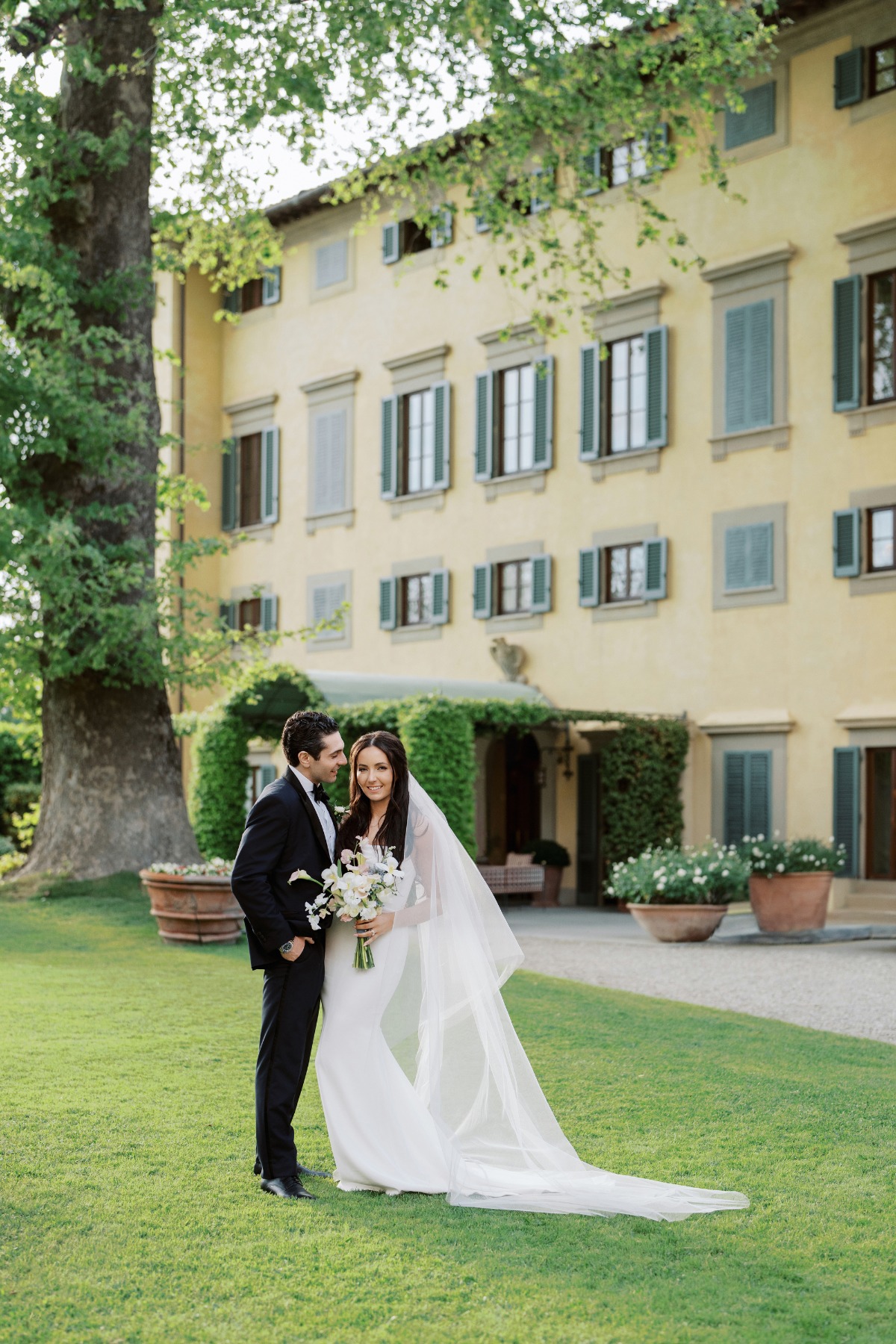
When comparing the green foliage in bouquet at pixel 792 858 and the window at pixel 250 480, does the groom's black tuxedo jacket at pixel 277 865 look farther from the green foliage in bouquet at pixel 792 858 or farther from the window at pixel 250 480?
the window at pixel 250 480

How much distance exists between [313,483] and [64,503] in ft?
34.2

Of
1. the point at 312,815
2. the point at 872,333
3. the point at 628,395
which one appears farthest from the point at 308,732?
the point at 628,395

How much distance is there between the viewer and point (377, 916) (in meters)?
5.65

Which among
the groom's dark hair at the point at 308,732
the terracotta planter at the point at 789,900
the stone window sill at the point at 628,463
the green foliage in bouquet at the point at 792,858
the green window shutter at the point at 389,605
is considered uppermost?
the stone window sill at the point at 628,463

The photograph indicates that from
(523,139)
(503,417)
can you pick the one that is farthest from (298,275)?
(523,139)

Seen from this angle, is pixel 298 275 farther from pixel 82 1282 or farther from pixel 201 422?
pixel 82 1282

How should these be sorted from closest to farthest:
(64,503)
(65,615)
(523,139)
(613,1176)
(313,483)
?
1. (613,1176)
2. (65,615)
3. (64,503)
4. (523,139)
5. (313,483)

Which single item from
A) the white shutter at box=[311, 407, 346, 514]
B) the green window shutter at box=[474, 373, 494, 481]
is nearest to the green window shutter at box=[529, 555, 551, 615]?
the green window shutter at box=[474, 373, 494, 481]

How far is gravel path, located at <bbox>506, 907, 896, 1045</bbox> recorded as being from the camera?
10789mm

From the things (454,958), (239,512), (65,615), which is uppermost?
(239,512)

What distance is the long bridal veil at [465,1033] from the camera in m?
5.71

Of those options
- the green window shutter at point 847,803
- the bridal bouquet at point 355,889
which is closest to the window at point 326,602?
the green window shutter at point 847,803

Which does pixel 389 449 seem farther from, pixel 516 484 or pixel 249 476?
pixel 249 476

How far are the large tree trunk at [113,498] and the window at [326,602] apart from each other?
900 cm
